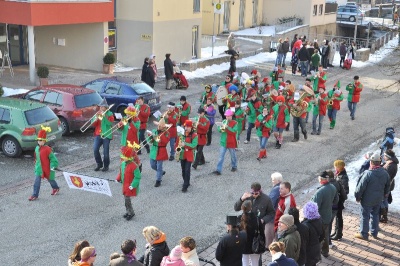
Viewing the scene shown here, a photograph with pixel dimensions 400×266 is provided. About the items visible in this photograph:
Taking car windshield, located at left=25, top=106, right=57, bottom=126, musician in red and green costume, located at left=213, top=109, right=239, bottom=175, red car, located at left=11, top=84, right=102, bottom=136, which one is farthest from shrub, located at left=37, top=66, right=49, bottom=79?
musician in red and green costume, located at left=213, top=109, right=239, bottom=175

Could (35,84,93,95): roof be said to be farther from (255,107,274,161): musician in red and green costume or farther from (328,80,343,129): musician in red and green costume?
(328,80,343,129): musician in red and green costume

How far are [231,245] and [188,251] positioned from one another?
32.4 inches

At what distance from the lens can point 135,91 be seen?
1850 centimetres

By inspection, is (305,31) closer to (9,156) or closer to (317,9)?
(317,9)

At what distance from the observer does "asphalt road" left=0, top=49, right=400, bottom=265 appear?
33.1 ft

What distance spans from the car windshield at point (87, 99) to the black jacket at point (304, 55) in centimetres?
1409

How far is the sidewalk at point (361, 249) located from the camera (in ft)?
31.7

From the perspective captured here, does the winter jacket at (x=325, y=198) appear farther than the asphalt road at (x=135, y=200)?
No

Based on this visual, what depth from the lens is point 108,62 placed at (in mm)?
26203

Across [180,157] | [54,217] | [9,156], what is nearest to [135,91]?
[9,156]

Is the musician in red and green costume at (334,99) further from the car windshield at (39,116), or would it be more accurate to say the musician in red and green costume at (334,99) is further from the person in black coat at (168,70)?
the car windshield at (39,116)

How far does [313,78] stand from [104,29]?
412 inches

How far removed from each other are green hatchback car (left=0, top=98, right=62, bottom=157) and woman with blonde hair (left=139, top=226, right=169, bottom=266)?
8058mm

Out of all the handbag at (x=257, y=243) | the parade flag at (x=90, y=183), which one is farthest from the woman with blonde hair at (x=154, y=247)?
the parade flag at (x=90, y=183)
